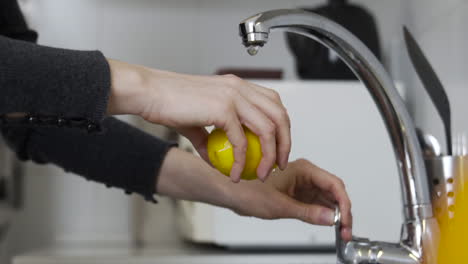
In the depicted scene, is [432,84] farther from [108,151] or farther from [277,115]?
[108,151]

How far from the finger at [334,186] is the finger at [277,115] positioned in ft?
0.45

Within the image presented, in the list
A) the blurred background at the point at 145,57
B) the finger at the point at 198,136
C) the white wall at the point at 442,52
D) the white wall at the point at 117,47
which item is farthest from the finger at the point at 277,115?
the white wall at the point at 117,47

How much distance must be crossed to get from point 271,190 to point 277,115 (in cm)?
19

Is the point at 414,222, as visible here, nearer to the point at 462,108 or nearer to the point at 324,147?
the point at 462,108

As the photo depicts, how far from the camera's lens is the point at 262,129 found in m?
0.49

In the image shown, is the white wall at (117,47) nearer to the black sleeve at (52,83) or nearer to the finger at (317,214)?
the finger at (317,214)

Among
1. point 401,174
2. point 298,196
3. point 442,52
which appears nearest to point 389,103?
point 401,174

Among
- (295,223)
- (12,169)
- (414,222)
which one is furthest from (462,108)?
(12,169)

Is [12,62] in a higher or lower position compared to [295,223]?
higher

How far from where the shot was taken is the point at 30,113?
0.51 m

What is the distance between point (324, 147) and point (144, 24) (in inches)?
32.7

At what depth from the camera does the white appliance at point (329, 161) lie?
129 cm

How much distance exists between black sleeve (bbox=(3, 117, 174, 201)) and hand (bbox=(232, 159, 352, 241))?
13 cm

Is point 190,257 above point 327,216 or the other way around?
the other way around
